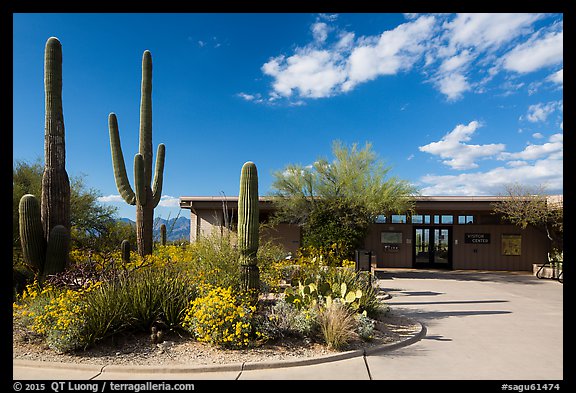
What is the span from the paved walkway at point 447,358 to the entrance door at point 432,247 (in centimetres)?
1056

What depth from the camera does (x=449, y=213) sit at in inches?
→ 832

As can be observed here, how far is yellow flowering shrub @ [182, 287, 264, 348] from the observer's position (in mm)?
5621

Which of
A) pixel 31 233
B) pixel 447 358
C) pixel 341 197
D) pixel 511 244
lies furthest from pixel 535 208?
pixel 31 233

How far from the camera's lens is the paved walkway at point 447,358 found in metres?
4.92

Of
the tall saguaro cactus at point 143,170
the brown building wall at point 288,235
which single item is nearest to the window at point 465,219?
the brown building wall at point 288,235

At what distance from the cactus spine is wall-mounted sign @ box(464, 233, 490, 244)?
63.6 feet

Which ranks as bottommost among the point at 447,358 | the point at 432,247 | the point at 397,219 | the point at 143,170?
the point at 447,358

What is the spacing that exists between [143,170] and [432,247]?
16092mm

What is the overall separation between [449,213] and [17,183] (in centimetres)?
2114

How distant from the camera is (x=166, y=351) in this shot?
5.61 meters

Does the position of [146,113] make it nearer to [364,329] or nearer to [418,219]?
[364,329]

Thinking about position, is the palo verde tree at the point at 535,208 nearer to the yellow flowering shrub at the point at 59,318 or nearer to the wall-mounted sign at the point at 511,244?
the wall-mounted sign at the point at 511,244

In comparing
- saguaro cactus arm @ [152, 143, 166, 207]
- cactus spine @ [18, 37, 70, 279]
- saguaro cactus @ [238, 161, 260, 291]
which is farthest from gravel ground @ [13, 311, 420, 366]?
saguaro cactus arm @ [152, 143, 166, 207]
